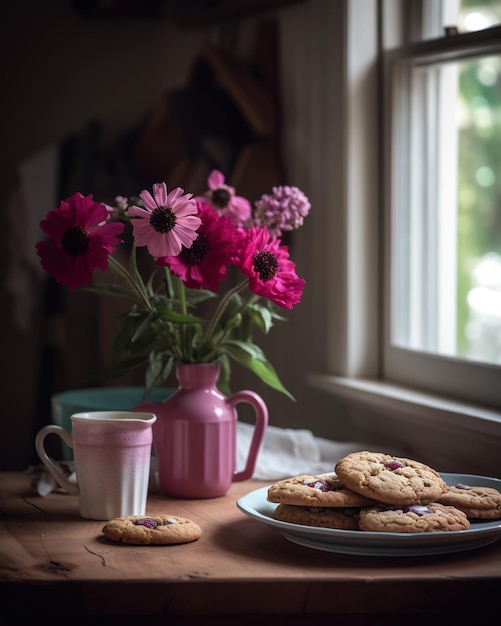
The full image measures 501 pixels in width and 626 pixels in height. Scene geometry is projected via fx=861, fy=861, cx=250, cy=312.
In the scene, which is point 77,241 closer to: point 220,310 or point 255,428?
point 220,310

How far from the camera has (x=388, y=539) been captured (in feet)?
2.98

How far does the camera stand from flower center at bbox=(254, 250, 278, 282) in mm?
1126

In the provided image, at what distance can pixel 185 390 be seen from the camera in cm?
126

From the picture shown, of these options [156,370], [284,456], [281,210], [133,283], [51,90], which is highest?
[51,90]

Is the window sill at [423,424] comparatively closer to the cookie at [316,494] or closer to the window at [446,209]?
the window at [446,209]

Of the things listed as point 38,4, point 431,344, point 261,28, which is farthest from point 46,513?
point 38,4

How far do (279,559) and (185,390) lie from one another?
0.37m

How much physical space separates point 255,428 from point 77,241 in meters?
0.40

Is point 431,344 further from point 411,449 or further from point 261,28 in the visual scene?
point 261,28

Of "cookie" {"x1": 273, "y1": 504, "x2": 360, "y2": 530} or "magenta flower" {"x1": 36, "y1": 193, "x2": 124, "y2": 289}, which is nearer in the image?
"cookie" {"x1": 273, "y1": 504, "x2": 360, "y2": 530}

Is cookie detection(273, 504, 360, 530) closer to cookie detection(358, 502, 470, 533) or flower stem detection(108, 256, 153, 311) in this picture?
cookie detection(358, 502, 470, 533)

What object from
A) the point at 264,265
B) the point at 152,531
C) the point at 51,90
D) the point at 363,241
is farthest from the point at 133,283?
the point at 51,90

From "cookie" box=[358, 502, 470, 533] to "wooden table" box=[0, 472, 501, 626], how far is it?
1.5 inches

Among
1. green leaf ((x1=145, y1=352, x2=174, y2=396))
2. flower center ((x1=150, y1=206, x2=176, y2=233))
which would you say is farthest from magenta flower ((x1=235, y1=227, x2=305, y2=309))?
green leaf ((x1=145, y1=352, x2=174, y2=396))
